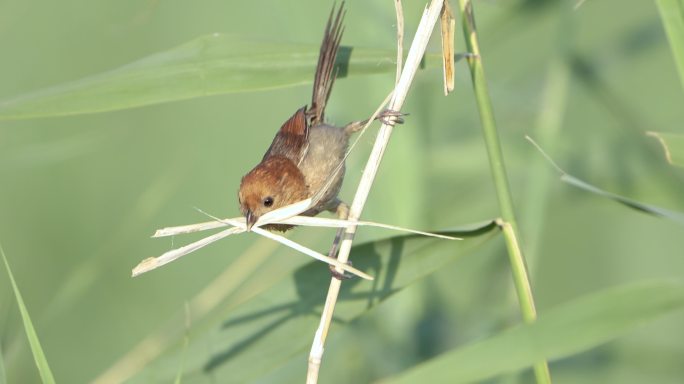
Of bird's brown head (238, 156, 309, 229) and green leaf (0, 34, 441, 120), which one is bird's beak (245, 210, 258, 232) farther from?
green leaf (0, 34, 441, 120)

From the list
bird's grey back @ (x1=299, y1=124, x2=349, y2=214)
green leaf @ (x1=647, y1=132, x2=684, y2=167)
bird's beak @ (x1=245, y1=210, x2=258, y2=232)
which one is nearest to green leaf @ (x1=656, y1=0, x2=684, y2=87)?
green leaf @ (x1=647, y1=132, x2=684, y2=167)

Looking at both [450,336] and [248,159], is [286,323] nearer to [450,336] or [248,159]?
[450,336]

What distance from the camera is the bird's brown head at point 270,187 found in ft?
5.00

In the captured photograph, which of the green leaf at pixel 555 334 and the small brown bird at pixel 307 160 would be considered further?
the small brown bird at pixel 307 160

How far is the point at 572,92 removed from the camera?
2500 millimetres

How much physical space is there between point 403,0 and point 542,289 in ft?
3.32

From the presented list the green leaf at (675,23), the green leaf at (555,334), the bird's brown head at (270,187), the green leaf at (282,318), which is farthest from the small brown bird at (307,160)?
the green leaf at (555,334)

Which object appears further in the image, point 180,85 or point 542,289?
point 542,289

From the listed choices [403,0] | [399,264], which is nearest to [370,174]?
[399,264]

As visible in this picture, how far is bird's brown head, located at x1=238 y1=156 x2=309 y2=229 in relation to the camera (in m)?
1.52

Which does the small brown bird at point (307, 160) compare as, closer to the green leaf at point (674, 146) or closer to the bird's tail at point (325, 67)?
the bird's tail at point (325, 67)

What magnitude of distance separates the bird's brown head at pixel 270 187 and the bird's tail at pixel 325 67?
0.15 metres

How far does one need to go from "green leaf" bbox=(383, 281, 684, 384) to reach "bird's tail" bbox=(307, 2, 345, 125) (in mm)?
573

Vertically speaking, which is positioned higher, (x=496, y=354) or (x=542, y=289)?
(x=496, y=354)
